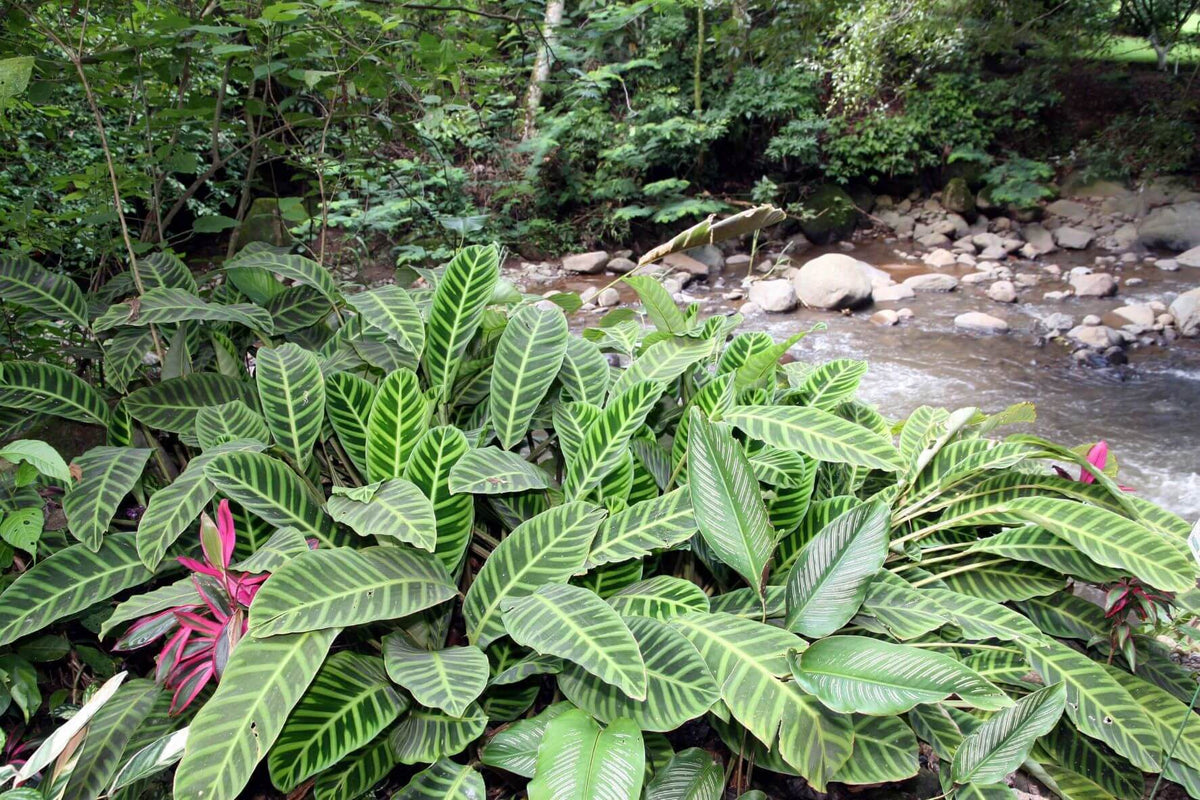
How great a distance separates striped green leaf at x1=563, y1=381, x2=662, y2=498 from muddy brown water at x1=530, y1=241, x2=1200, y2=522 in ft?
10.8

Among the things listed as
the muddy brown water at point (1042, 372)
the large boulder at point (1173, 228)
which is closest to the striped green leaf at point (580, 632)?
the muddy brown water at point (1042, 372)

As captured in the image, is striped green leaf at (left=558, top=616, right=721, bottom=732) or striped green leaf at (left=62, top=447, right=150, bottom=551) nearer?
striped green leaf at (left=558, top=616, right=721, bottom=732)

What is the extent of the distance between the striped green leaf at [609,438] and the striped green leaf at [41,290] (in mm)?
1138

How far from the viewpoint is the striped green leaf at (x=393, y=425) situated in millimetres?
1203

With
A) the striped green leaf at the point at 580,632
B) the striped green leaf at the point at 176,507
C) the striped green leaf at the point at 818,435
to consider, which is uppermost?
the striped green leaf at the point at 818,435

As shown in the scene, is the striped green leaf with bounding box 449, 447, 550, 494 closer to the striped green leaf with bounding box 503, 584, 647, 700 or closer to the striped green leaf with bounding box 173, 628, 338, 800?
the striped green leaf with bounding box 503, 584, 647, 700

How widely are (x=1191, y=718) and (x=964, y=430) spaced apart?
651 mm

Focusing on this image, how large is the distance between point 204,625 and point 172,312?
26.6 inches

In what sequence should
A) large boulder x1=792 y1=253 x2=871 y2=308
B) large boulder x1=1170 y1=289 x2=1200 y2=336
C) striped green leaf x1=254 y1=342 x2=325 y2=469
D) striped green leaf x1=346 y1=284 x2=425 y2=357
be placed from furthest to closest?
large boulder x1=792 y1=253 x2=871 y2=308, large boulder x1=1170 y1=289 x2=1200 y2=336, striped green leaf x1=346 y1=284 x2=425 y2=357, striped green leaf x1=254 y1=342 x2=325 y2=469

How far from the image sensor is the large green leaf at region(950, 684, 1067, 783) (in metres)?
0.87

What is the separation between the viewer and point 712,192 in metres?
8.98

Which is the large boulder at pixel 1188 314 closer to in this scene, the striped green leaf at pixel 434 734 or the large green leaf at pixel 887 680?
the large green leaf at pixel 887 680

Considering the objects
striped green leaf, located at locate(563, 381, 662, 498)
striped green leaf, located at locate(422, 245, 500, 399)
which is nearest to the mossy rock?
striped green leaf, located at locate(422, 245, 500, 399)

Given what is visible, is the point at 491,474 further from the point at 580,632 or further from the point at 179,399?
the point at 179,399
